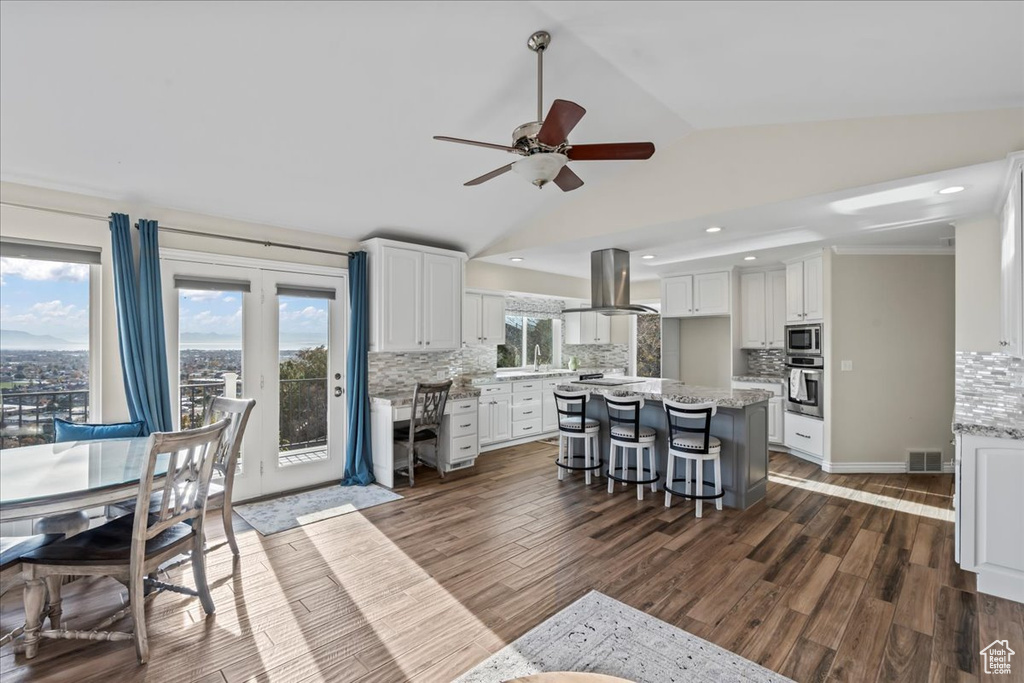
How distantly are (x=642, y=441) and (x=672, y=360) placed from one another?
326 centimetres

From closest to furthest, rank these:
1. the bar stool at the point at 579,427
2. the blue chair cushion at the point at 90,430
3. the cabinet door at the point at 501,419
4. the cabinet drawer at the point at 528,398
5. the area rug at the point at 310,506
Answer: the blue chair cushion at the point at 90,430 < the area rug at the point at 310,506 < the bar stool at the point at 579,427 < the cabinet door at the point at 501,419 < the cabinet drawer at the point at 528,398

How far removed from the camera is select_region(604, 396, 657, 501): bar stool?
13.4 ft

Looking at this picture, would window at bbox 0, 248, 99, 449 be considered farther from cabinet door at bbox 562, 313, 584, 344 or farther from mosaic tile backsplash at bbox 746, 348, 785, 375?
mosaic tile backsplash at bbox 746, 348, 785, 375

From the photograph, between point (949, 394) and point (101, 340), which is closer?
point (101, 340)

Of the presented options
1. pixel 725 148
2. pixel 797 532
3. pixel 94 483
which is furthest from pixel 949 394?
pixel 94 483

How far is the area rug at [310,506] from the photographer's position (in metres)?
3.64

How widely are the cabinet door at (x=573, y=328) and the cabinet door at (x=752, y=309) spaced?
97.1 inches

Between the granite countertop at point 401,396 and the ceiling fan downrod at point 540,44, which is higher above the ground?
the ceiling fan downrod at point 540,44

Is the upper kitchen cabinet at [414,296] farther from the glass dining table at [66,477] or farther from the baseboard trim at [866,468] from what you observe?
the baseboard trim at [866,468]

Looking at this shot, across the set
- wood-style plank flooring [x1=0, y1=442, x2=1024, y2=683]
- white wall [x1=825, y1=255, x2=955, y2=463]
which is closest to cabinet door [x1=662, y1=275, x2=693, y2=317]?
white wall [x1=825, y1=255, x2=955, y2=463]

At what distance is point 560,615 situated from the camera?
2387 mm

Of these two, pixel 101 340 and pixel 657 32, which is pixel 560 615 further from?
pixel 101 340

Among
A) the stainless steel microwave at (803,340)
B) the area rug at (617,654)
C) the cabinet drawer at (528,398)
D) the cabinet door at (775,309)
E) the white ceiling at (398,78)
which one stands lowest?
the area rug at (617,654)

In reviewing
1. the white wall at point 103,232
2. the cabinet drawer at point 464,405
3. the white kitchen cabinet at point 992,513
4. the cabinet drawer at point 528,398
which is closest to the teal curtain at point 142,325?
the white wall at point 103,232
